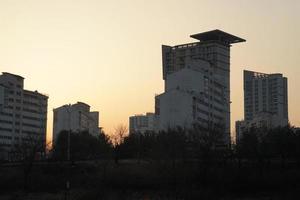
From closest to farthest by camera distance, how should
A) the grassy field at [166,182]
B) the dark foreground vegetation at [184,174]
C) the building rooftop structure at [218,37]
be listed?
1. the grassy field at [166,182]
2. the dark foreground vegetation at [184,174]
3. the building rooftop structure at [218,37]

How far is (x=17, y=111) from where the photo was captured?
15700 cm

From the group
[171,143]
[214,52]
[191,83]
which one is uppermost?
[214,52]

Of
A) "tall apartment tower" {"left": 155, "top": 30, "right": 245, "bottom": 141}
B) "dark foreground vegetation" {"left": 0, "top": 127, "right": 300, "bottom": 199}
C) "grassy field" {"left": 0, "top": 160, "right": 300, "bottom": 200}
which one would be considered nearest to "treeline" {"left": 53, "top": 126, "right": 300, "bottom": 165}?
"dark foreground vegetation" {"left": 0, "top": 127, "right": 300, "bottom": 199}

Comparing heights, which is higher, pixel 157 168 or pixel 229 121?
pixel 229 121

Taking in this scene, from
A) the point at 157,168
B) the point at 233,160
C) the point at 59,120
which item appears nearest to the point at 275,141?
the point at 233,160

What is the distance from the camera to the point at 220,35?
531 feet

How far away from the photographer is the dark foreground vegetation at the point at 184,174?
194ft

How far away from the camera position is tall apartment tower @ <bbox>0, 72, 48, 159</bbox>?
152 metres

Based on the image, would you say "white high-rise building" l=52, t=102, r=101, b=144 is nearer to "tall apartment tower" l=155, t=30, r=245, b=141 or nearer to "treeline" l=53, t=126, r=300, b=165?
"tall apartment tower" l=155, t=30, r=245, b=141

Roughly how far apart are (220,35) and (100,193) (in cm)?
11409

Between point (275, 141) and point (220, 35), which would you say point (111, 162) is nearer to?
point (275, 141)

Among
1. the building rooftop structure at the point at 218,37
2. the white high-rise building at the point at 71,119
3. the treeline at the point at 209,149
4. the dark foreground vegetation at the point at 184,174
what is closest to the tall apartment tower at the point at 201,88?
the building rooftop structure at the point at 218,37

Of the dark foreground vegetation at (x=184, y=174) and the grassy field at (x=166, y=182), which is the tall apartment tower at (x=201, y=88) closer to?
the dark foreground vegetation at (x=184, y=174)

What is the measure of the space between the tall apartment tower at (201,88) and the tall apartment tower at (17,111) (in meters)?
37.5
